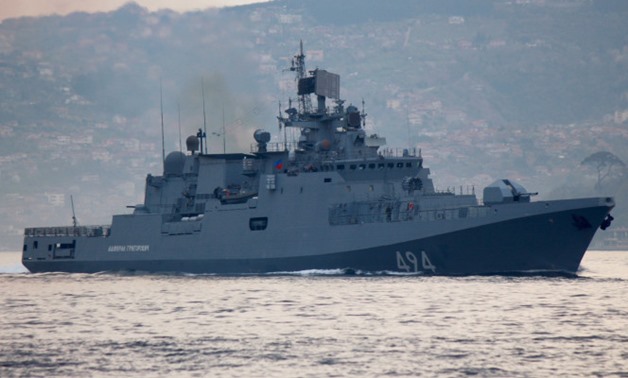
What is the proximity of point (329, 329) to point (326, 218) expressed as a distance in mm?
15992

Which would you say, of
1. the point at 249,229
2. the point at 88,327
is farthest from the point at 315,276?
the point at 88,327

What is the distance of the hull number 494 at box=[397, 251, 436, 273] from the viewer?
43656mm

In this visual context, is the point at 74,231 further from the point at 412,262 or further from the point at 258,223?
the point at 412,262

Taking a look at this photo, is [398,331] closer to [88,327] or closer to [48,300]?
[88,327]

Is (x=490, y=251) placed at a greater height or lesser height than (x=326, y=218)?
lesser

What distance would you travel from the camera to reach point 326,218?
46125 millimetres

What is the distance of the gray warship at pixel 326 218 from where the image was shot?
42312mm

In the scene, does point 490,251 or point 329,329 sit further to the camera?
point 490,251

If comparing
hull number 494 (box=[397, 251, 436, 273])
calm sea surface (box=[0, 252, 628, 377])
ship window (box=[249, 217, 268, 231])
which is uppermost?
ship window (box=[249, 217, 268, 231])

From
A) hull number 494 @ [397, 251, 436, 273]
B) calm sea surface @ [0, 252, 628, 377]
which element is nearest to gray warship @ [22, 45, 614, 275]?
hull number 494 @ [397, 251, 436, 273]

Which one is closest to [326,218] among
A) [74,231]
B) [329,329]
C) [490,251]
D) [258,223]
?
[258,223]

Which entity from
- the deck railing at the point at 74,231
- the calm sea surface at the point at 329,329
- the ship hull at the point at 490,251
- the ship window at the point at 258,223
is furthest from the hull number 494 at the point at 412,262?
the deck railing at the point at 74,231

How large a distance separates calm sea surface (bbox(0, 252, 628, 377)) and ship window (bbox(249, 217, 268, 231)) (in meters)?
4.00

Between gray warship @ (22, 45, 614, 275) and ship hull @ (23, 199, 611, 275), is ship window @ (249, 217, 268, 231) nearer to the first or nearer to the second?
gray warship @ (22, 45, 614, 275)
